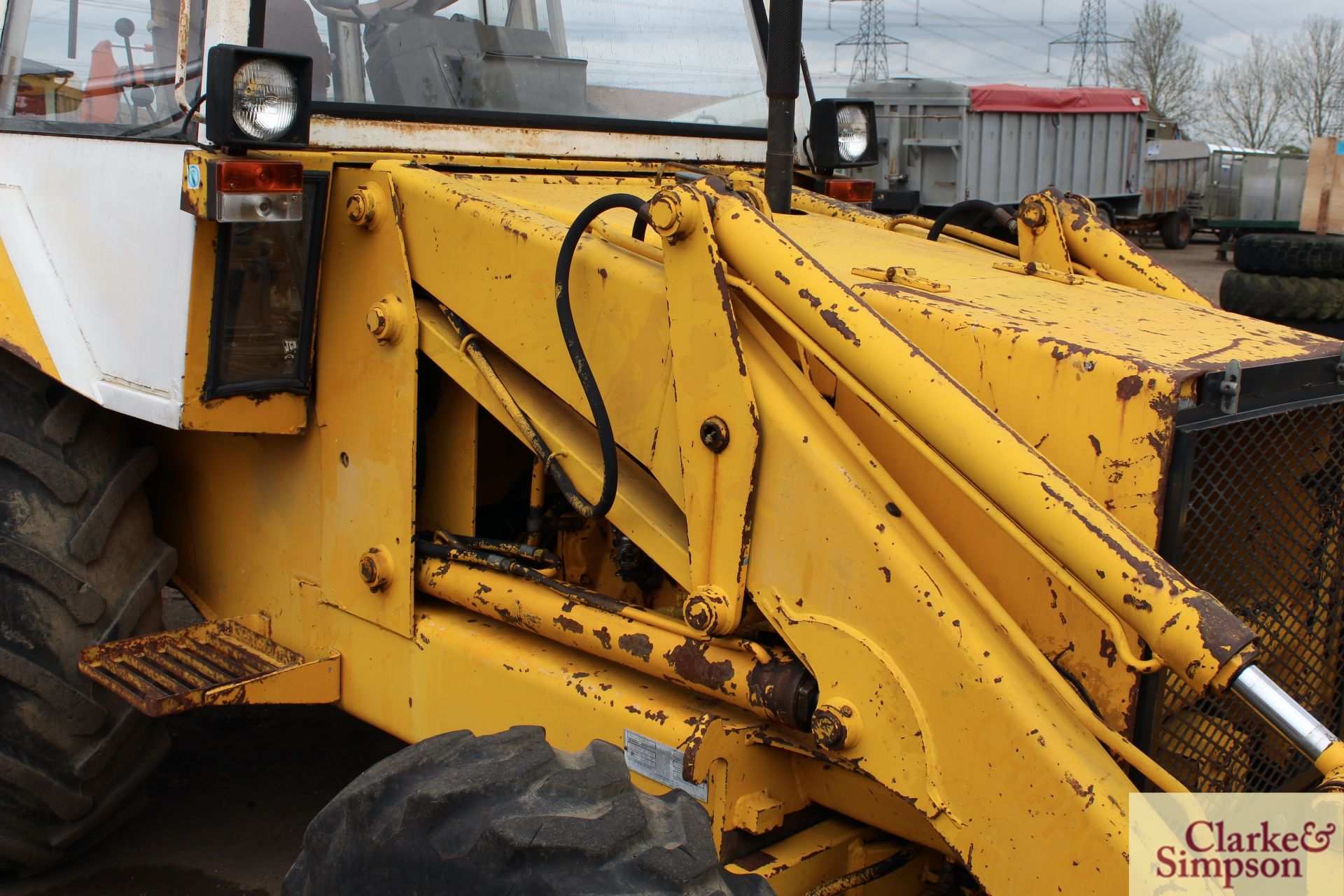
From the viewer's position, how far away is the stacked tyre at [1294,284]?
6.97 meters

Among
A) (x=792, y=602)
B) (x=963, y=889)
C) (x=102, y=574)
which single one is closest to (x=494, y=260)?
(x=792, y=602)

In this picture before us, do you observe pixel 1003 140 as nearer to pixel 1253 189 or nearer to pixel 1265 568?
pixel 1253 189

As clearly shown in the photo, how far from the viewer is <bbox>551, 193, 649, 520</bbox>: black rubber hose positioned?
2203 mm

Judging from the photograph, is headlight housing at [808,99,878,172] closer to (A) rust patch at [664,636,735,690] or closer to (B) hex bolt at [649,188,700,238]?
(B) hex bolt at [649,188,700,238]

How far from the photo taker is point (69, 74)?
2938 mm

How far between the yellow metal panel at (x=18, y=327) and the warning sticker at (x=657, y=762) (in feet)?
5.05

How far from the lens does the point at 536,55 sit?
312cm

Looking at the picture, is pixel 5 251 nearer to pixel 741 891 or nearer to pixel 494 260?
pixel 494 260

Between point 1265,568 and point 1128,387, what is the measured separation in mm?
438

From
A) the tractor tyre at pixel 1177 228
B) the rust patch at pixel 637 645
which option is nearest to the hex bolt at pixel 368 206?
the rust patch at pixel 637 645

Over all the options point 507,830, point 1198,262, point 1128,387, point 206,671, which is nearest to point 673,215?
point 1128,387

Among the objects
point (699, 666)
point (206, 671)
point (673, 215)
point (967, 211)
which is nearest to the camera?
point (673, 215)

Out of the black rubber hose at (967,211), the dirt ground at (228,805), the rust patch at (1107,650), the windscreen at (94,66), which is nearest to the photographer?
the rust patch at (1107,650)

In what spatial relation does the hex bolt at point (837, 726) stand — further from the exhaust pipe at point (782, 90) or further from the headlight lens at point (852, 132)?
the headlight lens at point (852, 132)
